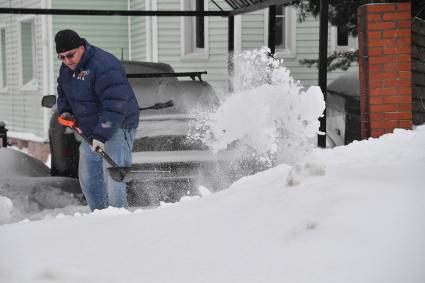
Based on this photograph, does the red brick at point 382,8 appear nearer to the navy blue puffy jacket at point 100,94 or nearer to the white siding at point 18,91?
the navy blue puffy jacket at point 100,94

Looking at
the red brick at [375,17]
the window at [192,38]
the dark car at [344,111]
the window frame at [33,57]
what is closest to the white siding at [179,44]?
the window at [192,38]

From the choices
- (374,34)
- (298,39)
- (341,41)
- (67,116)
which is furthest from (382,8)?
(341,41)

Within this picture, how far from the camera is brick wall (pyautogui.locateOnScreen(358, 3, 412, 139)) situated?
5090 mm

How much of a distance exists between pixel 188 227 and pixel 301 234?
1.77 feet

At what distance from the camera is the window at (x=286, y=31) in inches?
571

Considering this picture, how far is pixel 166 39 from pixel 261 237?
12.5 meters

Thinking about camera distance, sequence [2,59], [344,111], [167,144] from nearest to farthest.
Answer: [167,144]
[344,111]
[2,59]

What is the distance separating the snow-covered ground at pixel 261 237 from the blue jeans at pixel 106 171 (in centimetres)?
163

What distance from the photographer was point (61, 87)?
5.00 metres

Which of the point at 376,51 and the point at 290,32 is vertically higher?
the point at 290,32

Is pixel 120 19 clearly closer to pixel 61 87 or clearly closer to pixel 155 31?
pixel 155 31

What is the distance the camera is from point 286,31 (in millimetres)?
14695

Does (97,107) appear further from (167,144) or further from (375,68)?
(375,68)

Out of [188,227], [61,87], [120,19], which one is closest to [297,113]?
[61,87]
